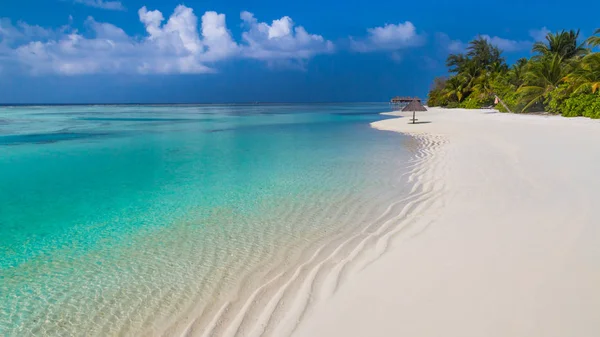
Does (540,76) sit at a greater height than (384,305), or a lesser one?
greater

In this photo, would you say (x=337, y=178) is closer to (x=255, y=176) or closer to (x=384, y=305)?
(x=255, y=176)

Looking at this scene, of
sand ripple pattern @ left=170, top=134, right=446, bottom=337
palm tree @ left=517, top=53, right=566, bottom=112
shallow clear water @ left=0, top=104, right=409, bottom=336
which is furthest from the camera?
palm tree @ left=517, top=53, right=566, bottom=112

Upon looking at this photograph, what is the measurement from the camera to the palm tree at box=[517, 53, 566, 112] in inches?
975

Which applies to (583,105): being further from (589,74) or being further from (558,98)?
(558,98)

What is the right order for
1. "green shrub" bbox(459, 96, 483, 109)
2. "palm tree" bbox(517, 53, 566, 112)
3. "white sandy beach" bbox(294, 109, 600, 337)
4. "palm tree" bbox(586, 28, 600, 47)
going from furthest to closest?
"green shrub" bbox(459, 96, 483, 109) → "palm tree" bbox(517, 53, 566, 112) → "palm tree" bbox(586, 28, 600, 47) → "white sandy beach" bbox(294, 109, 600, 337)

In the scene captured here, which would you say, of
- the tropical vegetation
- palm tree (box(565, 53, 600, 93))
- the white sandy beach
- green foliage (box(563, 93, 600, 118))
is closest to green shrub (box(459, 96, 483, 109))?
the tropical vegetation

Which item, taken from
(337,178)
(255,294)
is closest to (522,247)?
(255,294)

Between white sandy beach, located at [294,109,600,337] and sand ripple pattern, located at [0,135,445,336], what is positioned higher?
white sandy beach, located at [294,109,600,337]

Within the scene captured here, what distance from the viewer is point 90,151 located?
14.9 meters

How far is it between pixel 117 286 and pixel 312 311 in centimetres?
211

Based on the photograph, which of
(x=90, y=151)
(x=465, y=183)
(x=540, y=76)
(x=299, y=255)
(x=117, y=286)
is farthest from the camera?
(x=540, y=76)

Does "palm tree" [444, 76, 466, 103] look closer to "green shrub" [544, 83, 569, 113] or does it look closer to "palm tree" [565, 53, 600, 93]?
"green shrub" [544, 83, 569, 113]

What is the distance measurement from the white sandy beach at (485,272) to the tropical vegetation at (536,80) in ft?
55.2

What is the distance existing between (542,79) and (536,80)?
0.50 metres
